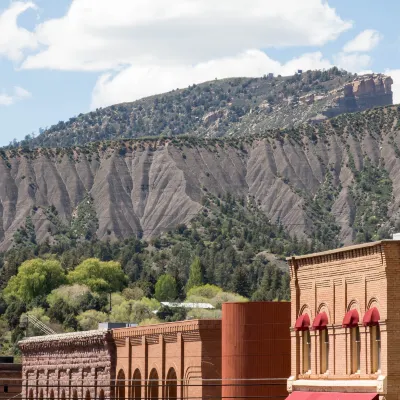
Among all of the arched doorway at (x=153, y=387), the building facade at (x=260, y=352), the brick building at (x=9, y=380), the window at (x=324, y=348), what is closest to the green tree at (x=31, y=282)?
the brick building at (x=9, y=380)

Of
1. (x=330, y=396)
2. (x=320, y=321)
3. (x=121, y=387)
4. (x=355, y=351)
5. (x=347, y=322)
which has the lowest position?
(x=330, y=396)

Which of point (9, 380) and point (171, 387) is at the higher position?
point (9, 380)

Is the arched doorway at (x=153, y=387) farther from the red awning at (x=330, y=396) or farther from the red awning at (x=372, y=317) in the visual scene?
the red awning at (x=372, y=317)

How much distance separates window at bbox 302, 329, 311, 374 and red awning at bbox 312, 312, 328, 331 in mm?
1599

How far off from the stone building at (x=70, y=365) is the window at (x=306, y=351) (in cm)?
1706

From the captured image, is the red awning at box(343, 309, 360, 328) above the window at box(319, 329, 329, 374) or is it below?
above

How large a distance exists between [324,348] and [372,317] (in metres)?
5.23

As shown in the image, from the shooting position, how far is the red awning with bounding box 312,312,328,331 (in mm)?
48969

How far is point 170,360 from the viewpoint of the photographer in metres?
63.4

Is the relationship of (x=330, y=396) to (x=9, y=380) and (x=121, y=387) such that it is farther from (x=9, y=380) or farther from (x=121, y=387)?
(x=9, y=380)

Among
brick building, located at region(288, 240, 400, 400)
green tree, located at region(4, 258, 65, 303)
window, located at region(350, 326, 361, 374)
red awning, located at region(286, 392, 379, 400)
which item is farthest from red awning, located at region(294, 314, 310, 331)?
green tree, located at region(4, 258, 65, 303)

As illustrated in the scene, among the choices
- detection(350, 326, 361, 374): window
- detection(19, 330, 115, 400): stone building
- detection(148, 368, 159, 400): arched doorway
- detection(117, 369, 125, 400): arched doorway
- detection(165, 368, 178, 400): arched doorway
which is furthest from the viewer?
detection(19, 330, 115, 400): stone building

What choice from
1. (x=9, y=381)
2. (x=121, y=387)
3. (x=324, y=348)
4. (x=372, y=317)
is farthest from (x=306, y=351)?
(x=9, y=381)

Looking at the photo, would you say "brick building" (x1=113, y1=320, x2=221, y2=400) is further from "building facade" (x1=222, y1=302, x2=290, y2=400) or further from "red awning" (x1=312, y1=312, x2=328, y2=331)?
"red awning" (x1=312, y1=312, x2=328, y2=331)
